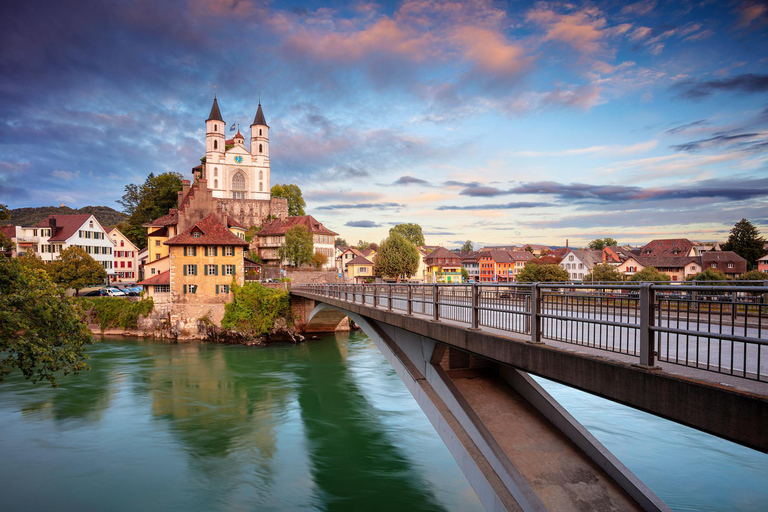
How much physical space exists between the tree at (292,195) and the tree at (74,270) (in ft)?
165

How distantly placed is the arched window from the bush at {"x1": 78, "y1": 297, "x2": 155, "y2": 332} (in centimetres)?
5516

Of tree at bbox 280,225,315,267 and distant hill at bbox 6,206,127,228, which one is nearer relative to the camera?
tree at bbox 280,225,315,267

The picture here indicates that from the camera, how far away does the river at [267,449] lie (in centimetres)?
1357

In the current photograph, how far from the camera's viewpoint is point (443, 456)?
1633 centimetres

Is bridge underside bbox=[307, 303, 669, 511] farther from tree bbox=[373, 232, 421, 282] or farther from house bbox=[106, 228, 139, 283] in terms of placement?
house bbox=[106, 228, 139, 283]

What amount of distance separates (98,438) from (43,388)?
410 inches

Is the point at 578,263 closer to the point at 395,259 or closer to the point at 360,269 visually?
the point at 395,259

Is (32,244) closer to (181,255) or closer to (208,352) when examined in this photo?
(181,255)

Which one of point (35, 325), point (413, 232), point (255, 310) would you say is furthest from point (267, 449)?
point (413, 232)

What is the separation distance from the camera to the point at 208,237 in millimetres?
44781

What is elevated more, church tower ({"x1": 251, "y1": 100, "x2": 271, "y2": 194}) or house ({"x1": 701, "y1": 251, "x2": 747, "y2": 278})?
church tower ({"x1": 251, "y1": 100, "x2": 271, "y2": 194})

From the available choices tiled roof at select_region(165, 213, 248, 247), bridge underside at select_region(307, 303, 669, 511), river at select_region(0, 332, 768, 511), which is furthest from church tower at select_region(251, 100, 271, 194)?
bridge underside at select_region(307, 303, 669, 511)

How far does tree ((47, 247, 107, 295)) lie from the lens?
166ft

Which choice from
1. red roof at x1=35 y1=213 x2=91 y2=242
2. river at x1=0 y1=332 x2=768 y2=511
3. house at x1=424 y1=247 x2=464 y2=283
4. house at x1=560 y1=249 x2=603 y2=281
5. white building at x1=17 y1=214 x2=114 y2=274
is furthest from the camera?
house at x1=424 y1=247 x2=464 y2=283
